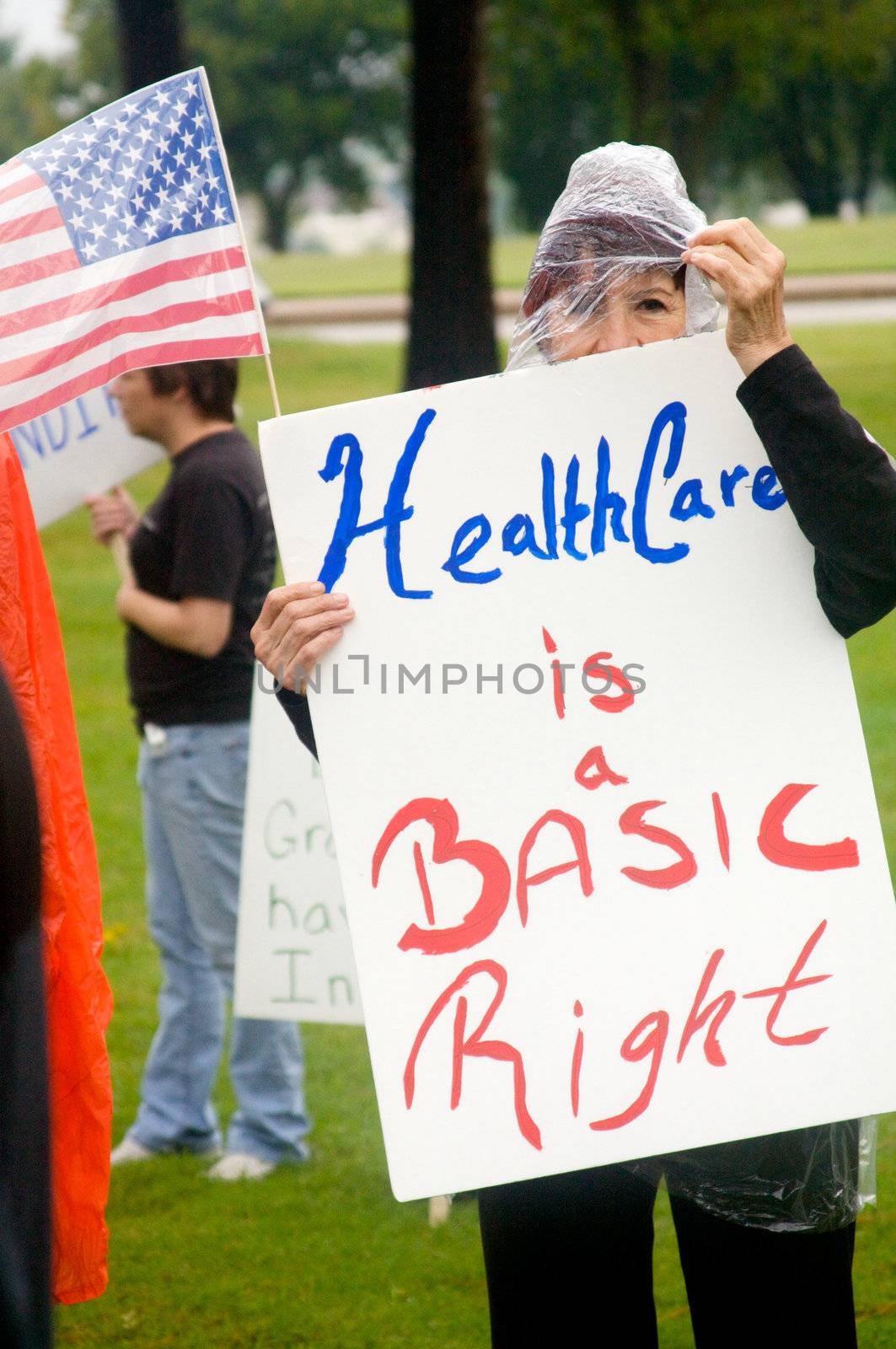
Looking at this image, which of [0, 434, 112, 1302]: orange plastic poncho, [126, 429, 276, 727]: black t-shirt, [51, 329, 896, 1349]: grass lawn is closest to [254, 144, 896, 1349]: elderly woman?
[0, 434, 112, 1302]: orange plastic poncho

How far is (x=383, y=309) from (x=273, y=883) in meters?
22.5

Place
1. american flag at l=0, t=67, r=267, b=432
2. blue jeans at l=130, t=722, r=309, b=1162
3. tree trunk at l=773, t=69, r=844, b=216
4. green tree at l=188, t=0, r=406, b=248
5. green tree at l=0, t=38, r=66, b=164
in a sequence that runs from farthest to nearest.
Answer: green tree at l=0, t=38, r=66, b=164 < green tree at l=188, t=0, r=406, b=248 < tree trunk at l=773, t=69, r=844, b=216 < blue jeans at l=130, t=722, r=309, b=1162 < american flag at l=0, t=67, r=267, b=432

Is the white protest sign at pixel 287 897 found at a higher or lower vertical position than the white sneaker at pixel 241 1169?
higher

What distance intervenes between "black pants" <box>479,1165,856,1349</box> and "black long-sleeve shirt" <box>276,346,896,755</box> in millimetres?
762

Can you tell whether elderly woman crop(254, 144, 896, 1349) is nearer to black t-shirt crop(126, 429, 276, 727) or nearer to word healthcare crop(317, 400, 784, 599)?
word healthcare crop(317, 400, 784, 599)

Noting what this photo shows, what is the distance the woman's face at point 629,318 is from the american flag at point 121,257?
1.56ft

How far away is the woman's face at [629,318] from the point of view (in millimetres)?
2105

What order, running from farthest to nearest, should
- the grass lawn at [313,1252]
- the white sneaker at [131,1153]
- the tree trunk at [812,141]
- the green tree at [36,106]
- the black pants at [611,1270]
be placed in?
the green tree at [36,106]
the tree trunk at [812,141]
the white sneaker at [131,1153]
the grass lawn at [313,1252]
the black pants at [611,1270]

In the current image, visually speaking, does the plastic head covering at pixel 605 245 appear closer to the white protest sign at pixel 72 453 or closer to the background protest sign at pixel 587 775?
the background protest sign at pixel 587 775

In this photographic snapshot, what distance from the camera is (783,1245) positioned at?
6.34ft

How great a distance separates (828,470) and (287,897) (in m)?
2.41

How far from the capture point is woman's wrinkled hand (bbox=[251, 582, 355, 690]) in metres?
2.04

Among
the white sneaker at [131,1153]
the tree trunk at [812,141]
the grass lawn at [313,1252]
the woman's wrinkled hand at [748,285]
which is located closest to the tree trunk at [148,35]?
the grass lawn at [313,1252]

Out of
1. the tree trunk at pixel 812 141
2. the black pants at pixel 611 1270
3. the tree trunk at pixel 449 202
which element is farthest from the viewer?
the tree trunk at pixel 812 141
